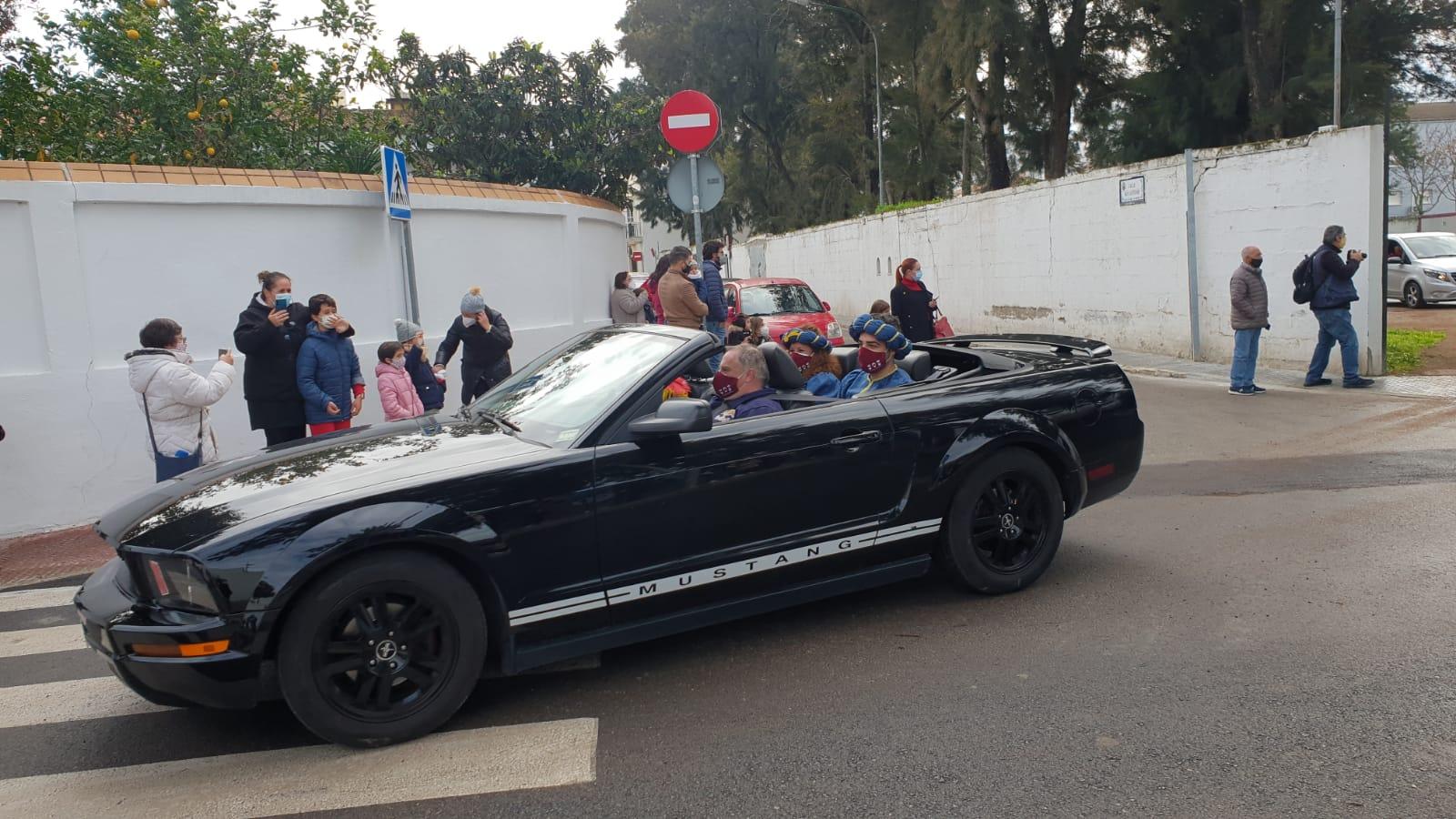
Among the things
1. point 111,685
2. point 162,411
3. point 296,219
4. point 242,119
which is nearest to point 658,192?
point 242,119

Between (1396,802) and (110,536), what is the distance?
4.46 metres

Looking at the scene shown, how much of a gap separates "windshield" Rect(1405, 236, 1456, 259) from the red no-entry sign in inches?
677

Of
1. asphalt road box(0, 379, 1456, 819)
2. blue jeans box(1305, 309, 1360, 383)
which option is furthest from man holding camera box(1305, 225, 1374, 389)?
asphalt road box(0, 379, 1456, 819)

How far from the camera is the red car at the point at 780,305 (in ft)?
47.0

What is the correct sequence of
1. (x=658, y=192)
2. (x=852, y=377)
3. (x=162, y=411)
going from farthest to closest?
(x=658, y=192) < (x=162, y=411) < (x=852, y=377)

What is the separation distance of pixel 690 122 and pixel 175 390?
5.40 metres

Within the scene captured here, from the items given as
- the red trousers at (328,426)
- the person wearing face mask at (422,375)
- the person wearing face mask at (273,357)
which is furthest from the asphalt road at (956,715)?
the person wearing face mask at (422,375)

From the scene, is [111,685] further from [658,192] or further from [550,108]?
[658,192]

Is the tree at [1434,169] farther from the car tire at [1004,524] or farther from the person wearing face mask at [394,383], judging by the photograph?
the person wearing face mask at [394,383]

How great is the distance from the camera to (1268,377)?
12.2 m

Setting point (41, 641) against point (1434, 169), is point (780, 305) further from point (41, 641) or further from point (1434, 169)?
point (1434, 169)

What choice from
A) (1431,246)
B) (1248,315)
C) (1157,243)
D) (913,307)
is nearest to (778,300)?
(913,307)

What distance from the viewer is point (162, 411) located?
6387 mm

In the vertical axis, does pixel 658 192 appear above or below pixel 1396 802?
above
